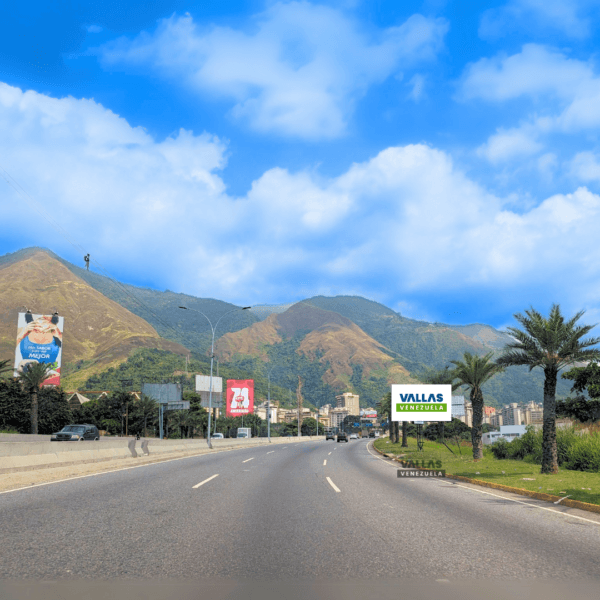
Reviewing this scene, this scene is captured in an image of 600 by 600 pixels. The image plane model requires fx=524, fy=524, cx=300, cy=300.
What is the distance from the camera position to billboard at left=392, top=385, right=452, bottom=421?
21.1 metres

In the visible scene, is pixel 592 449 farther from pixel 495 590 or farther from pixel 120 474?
pixel 495 590

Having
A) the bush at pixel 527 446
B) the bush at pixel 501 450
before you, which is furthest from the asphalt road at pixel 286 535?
the bush at pixel 501 450

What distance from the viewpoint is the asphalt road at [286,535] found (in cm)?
581

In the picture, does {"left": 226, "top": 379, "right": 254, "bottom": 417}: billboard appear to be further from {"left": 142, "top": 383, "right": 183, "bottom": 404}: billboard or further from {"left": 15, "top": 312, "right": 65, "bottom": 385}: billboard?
{"left": 142, "top": 383, "right": 183, "bottom": 404}: billboard

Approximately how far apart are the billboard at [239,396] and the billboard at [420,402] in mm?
102778

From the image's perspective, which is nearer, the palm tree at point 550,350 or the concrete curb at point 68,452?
the concrete curb at point 68,452

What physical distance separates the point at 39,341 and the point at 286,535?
97057mm

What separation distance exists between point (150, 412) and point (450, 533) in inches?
3537

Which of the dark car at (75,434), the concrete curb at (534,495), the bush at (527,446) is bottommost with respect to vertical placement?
the dark car at (75,434)

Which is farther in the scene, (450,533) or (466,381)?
(466,381)

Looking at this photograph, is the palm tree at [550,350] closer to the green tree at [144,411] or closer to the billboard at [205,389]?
the green tree at [144,411]

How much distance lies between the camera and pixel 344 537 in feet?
25.2

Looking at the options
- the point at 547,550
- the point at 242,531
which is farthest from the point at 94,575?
the point at 547,550

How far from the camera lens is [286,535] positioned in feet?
25.5
